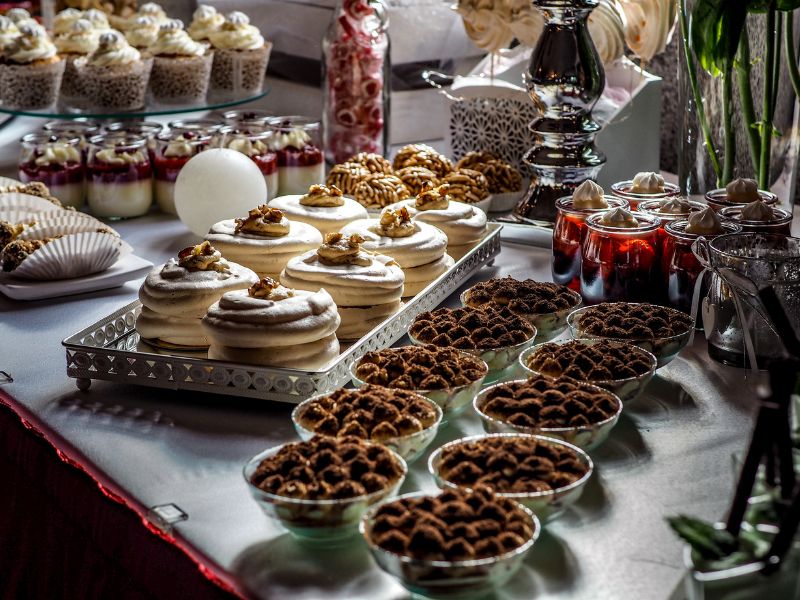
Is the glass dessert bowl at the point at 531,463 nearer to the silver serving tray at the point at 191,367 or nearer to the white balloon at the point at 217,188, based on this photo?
the silver serving tray at the point at 191,367

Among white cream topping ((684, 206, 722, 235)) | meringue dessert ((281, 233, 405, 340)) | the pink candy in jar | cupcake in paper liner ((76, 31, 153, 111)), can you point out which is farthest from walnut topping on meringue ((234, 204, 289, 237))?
cupcake in paper liner ((76, 31, 153, 111))

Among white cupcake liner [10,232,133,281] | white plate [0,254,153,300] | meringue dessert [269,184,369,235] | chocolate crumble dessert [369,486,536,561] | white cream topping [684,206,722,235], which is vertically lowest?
white plate [0,254,153,300]

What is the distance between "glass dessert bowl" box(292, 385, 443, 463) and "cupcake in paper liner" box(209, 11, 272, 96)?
162 cm

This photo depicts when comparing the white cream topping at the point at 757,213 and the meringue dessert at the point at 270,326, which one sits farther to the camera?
the white cream topping at the point at 757,213

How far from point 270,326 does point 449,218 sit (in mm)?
568

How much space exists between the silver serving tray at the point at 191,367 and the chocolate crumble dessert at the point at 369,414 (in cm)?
11

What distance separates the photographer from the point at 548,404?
42.5 inches

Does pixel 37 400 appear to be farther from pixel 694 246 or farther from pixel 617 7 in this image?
pixel 617 7

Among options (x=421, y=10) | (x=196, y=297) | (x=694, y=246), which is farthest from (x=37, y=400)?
(x=421, y=10)

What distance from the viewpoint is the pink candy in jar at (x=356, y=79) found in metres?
2.27

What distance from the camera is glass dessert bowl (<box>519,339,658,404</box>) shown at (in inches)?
46.0

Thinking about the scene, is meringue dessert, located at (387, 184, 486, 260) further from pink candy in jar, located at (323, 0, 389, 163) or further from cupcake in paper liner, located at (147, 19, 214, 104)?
cupcake in paper liner, located at (147, 19, 214, 104)

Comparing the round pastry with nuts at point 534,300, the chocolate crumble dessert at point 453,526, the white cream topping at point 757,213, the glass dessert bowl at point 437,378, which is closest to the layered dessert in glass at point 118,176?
the round pastry with nuts at point 534,300

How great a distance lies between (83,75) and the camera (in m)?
2.42
